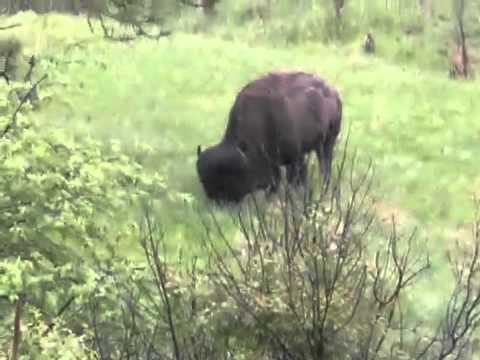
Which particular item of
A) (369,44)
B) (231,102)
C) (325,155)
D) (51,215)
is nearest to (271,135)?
(325,155)

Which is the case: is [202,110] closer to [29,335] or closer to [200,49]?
→ [200,49]

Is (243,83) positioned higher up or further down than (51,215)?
further down

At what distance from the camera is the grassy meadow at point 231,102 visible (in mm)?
14961

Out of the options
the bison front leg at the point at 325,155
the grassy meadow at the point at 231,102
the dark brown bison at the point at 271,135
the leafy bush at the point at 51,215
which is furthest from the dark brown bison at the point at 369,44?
the leafy bush at the point at 51,215

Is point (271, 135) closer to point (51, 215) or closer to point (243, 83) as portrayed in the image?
point (51, 215)

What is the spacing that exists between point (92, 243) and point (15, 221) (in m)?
0.62

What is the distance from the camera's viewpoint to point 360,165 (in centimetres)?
1719

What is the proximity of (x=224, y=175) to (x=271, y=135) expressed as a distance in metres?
1.20

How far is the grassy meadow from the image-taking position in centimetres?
1496

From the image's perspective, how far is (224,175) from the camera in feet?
43.3

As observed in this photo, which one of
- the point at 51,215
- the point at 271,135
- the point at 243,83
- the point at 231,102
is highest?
the point at 51,215

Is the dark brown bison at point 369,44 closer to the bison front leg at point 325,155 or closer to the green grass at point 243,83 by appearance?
the green grass at point 243,83

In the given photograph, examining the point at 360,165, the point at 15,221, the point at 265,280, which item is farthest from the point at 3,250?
the point at 360,165

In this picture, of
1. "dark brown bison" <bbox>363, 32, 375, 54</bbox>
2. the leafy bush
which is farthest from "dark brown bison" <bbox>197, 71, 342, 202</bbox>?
"dark brown bison" <bbox>363, 32, 375, 54</bbox>
